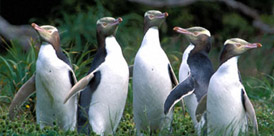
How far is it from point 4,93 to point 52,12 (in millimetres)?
6945

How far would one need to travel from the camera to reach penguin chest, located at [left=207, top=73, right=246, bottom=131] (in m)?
5.38

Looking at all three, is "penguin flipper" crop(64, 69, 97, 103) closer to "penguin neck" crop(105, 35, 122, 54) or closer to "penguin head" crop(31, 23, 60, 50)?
"penguin neck" crop(105, 35, 122, 54)

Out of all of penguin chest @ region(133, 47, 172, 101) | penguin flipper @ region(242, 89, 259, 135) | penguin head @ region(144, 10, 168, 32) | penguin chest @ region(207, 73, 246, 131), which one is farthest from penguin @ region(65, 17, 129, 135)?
penguin flipper @ region(242, 89, 259, 135)

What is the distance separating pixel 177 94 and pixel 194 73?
505mm

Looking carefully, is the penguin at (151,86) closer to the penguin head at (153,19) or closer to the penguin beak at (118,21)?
the penguin head at (153,19)

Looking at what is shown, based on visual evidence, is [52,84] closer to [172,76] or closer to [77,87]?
[77,87]

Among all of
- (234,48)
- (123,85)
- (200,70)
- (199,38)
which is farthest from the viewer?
(199,38)

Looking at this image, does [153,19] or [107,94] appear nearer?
[107,94]

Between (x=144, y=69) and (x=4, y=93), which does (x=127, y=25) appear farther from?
(x=144, y=69)

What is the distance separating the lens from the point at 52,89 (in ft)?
19.7

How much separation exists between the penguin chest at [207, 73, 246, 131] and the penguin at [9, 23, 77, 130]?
1547 mm

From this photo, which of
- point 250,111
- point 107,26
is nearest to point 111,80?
point 107,26

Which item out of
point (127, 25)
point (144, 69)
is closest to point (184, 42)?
point (127, 25)

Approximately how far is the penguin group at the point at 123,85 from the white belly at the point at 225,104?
3 centimetres
